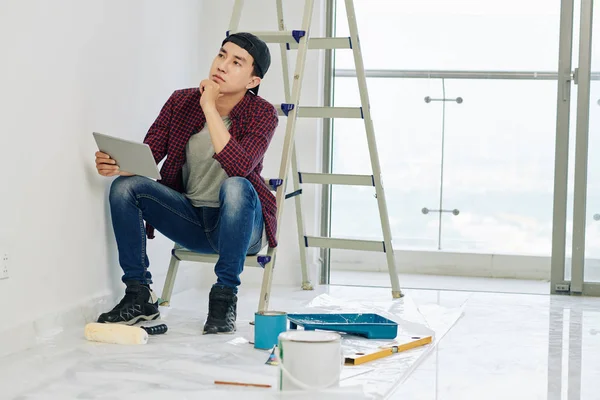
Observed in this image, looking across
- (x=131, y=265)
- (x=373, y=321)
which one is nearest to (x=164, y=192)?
(x=131, y=265)

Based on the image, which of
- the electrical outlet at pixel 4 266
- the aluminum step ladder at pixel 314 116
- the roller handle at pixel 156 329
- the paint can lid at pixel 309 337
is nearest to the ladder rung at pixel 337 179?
the aluminum step ladder at pixel 314 116

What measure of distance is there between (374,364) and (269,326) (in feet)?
0.99

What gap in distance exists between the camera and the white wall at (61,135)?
6.66 feet

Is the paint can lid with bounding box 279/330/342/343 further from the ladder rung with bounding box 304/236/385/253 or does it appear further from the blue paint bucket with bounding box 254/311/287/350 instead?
the ladder rung with bounding box 304/236/385/253

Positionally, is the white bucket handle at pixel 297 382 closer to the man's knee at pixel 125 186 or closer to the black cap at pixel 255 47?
the man's knee at pixel 125 186

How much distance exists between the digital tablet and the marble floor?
1.63ft

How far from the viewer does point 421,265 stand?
434cm

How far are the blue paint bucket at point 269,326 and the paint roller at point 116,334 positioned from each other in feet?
1.10

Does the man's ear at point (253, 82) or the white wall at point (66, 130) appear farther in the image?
the man's ear at point (253, 82)

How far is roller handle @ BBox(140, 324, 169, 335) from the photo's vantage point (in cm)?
227

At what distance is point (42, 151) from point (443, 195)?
2581 millimetres

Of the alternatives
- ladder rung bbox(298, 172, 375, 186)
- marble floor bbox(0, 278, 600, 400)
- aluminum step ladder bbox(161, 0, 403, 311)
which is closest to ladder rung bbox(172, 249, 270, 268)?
aluminum step ladder bbox(161, 0, 403, 311)

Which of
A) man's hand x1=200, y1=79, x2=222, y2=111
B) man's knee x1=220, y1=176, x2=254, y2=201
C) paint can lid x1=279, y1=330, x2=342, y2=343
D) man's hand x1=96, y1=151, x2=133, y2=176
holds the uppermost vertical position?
man's hand x1=200, y1=79, x2=222, y2=111

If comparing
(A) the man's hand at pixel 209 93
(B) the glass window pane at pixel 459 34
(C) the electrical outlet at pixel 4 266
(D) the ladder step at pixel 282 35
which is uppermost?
(B) the glass window pane at pixel 459 34
